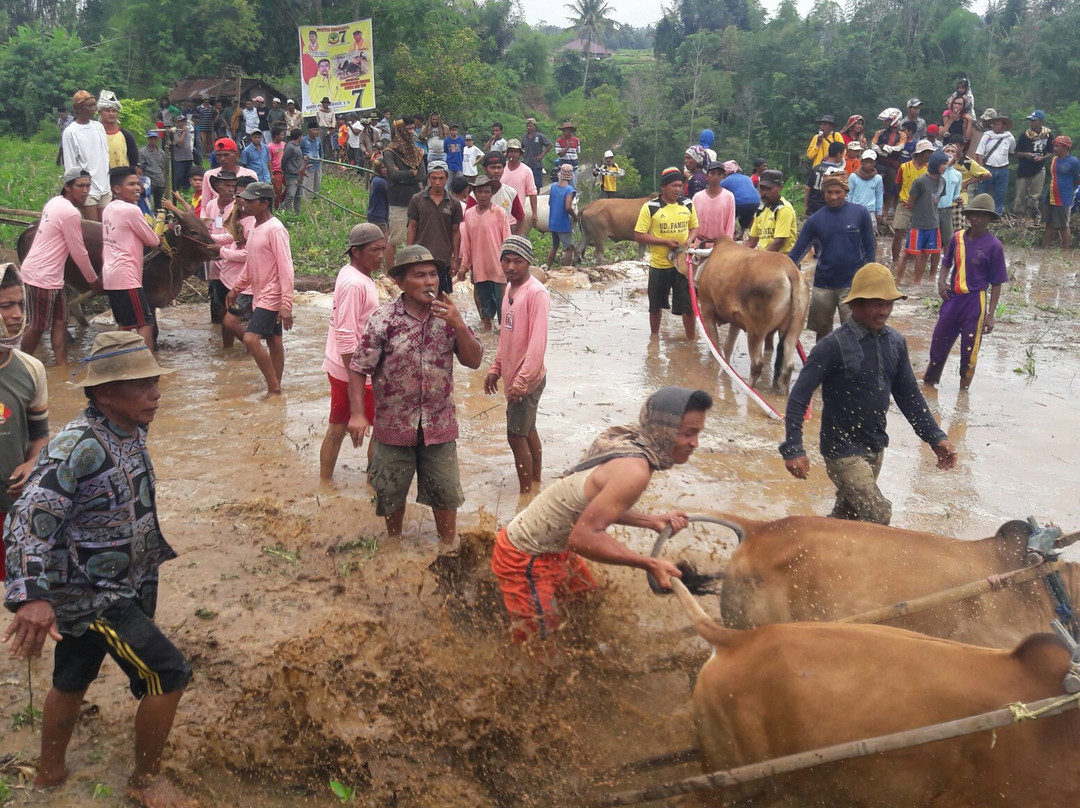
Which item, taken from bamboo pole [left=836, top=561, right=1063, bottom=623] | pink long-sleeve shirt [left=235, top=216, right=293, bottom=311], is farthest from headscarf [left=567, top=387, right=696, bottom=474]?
pink long-sleeve shirt [left=235, top=216, right=293, bottom=311]

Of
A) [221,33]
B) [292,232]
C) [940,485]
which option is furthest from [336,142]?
[940,485]

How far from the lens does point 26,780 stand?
12.3 feet

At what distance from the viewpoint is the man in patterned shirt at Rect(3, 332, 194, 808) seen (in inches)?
131

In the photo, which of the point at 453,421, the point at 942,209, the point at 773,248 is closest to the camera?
the point at 453,421

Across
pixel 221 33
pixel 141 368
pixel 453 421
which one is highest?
pixel 221 33

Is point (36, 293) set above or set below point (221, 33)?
below

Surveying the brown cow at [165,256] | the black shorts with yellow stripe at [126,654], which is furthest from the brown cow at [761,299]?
the black shorts with yellow stripe at [126,654]

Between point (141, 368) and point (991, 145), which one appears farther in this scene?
point (991, 145)

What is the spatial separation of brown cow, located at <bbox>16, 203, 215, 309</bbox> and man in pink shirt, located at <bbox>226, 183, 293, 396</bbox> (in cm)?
211

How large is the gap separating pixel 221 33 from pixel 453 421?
33813 mm

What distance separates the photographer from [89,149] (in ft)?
36.6

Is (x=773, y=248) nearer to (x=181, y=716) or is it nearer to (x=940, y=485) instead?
(x=940, y=485)

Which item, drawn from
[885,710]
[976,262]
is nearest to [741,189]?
[976,262]

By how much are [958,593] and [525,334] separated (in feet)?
11.2
